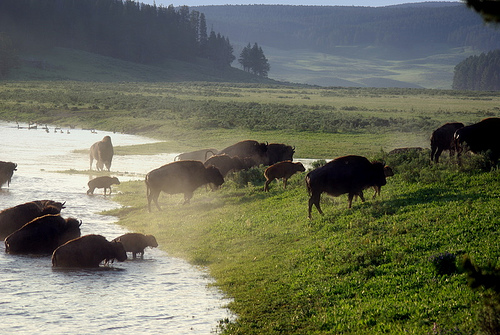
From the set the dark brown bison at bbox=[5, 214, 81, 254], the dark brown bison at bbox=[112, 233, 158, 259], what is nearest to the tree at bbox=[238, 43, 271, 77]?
the dark brown bison at bbox=[5, 214, 81, 254]

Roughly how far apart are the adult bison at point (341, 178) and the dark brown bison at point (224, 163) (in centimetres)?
913

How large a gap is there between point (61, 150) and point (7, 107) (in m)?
34.0

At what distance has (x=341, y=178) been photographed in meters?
14.7

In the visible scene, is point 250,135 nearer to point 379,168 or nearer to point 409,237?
point 379,168

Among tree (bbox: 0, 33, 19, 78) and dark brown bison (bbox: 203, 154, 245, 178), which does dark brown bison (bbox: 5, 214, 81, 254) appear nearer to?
dark brown bison (bbox: 203, 154, 245, 178)

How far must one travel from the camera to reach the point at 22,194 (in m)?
22.0

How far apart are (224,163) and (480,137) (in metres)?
10.4

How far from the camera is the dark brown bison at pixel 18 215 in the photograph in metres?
15.7

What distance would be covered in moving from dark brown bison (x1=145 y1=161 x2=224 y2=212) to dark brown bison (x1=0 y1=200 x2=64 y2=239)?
158 inches

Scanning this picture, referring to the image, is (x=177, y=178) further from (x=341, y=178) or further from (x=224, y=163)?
(x=341, y=178)

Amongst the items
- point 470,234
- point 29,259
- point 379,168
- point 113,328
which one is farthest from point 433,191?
point 29,259

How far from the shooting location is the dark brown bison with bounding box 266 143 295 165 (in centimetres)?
2666

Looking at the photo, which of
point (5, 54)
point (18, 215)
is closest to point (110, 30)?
point (5, 54)

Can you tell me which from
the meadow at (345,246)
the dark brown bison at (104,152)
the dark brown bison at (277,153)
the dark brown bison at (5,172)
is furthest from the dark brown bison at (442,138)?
the dark brown bison at (5,172)
